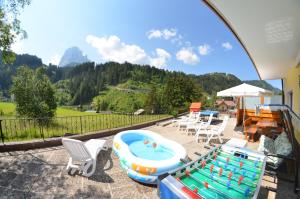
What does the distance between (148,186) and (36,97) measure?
13.5 meters

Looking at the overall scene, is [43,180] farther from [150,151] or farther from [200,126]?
[200,126]

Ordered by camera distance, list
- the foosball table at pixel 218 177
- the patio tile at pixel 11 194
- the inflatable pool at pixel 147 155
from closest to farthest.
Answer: the foosball table at pixel 218 177 → the patio tile at pixel 11 194 → the inflatable pool at pixel 147 155

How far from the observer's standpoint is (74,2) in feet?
22.6

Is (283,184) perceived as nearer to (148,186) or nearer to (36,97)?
(148,186)

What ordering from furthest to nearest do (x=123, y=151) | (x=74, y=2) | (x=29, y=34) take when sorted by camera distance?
1. (x=74, y=2)
2. (x=29, y=34)
3. (x=123, y=151)

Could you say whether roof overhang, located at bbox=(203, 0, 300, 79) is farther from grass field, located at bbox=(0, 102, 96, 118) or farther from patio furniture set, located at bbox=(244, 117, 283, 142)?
grass field, located at bbox=(0, 102, 96, 118)

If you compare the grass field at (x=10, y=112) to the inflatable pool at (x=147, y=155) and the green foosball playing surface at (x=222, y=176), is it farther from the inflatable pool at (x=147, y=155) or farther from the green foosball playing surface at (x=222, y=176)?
the green foosball playing surface at (x=222, y=176)

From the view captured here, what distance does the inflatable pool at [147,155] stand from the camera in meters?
3.91

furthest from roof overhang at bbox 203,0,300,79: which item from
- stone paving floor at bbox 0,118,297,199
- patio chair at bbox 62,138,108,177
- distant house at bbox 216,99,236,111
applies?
distant house at bbox 216,99,236,111

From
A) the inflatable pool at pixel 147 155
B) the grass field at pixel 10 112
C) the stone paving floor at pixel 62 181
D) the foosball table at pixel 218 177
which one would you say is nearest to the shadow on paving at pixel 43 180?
the stone paving floor at pixel 62 181

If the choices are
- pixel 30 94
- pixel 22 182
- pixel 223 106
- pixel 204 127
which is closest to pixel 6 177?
pixel 22 182

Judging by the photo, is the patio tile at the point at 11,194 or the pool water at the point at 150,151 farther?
the pool water at the point at 150,151

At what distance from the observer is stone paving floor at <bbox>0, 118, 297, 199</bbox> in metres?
3.41

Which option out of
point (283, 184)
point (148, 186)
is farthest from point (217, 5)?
point (283, 184)
